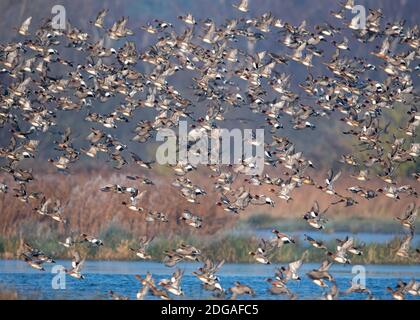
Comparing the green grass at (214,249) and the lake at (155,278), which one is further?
the green grass at (214,249)

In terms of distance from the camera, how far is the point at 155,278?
30.7 meters

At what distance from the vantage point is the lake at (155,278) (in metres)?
28.8

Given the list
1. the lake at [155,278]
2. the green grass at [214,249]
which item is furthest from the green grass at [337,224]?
the lake at [155,278]

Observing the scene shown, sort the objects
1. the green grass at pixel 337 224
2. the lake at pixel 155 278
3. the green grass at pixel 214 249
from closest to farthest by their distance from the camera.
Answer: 1. the lake at pixel 155 278
2. the green grass at pixel 214 249
3. the green grass at pixel 337 224

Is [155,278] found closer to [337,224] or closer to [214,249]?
[214,249]

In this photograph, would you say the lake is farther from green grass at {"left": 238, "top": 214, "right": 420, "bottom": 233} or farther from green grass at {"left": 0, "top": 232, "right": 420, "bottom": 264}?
green grass at {"left": 238, "top": 214, "right": 420, "bottom": 233}

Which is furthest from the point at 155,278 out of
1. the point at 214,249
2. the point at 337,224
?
the point at 337,224

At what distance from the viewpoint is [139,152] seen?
39.9 m

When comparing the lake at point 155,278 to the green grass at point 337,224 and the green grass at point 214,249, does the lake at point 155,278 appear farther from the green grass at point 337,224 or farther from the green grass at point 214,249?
the green grass at point 337,224

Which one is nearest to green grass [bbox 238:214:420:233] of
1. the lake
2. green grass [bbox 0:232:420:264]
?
green grass [bbox 0:232:420:264]

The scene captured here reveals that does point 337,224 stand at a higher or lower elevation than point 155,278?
higher

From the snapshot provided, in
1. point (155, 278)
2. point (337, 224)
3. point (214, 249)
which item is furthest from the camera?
point (337, 224)

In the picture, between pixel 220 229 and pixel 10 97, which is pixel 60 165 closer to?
pixel 10 97

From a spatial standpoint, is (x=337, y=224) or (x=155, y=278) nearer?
(x=155, y=278)
